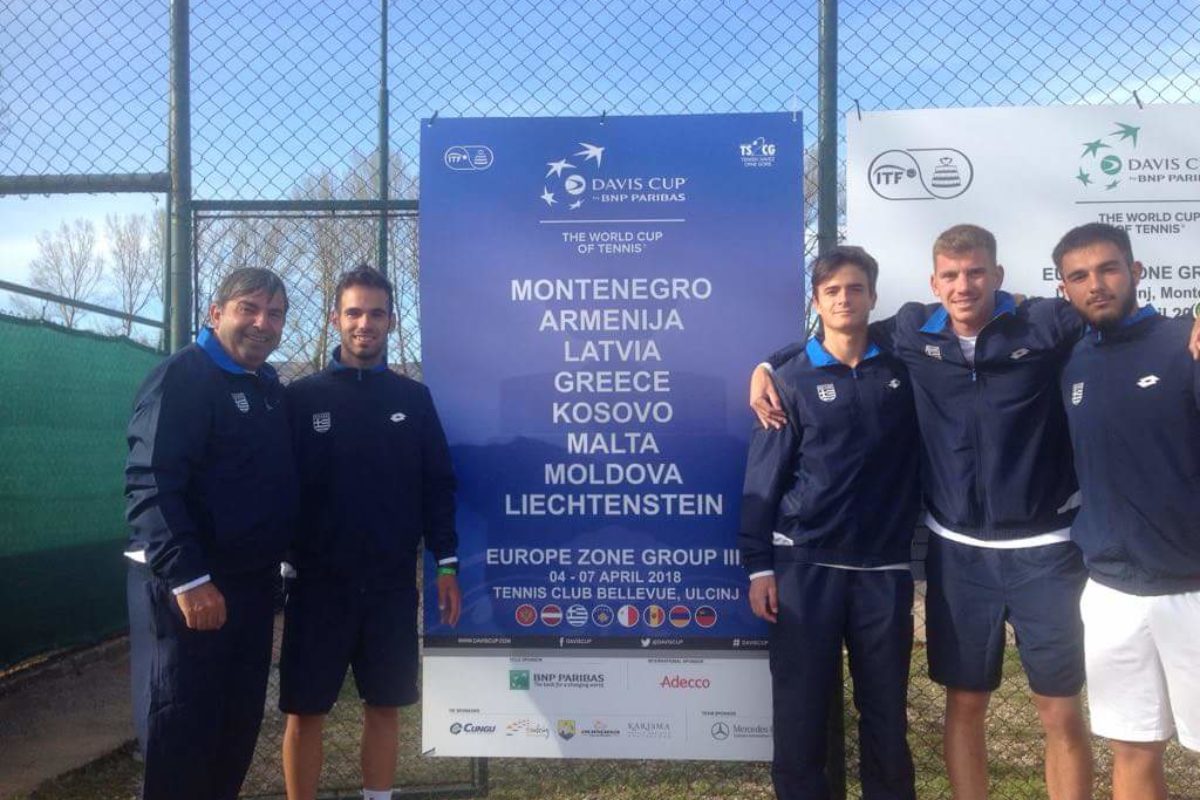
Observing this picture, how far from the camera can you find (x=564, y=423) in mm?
3936

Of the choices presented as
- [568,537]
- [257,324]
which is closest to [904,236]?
[568,537]

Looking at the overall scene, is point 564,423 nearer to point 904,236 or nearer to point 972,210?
point 904,236

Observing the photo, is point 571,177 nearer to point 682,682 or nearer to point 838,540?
point 838,540

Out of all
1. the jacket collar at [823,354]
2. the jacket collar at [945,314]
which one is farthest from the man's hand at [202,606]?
the jacket collar at [945,314]

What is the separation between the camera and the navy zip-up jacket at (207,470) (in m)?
3.14

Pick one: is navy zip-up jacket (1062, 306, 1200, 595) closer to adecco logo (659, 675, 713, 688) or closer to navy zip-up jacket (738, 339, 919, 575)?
navy zip-up jacket (738, 339, 919, 575)

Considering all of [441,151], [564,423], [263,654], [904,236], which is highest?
[441,151]

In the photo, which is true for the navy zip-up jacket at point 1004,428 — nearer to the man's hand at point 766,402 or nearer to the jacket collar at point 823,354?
the jacket collar at point 823,354

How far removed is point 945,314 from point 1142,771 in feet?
5.07

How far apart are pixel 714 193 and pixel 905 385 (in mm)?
1040

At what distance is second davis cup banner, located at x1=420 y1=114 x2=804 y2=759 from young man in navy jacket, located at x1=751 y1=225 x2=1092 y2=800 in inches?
28.0

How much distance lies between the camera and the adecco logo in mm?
3953

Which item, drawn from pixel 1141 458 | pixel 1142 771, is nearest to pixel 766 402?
pixel 1141 458

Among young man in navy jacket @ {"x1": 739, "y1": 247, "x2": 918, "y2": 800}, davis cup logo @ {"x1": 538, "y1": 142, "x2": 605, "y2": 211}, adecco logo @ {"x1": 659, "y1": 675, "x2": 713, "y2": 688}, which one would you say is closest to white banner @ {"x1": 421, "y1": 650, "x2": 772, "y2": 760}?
adecco logo @ {"x1": 659, "y1": 675, "x2": 713, "y2": 688}
